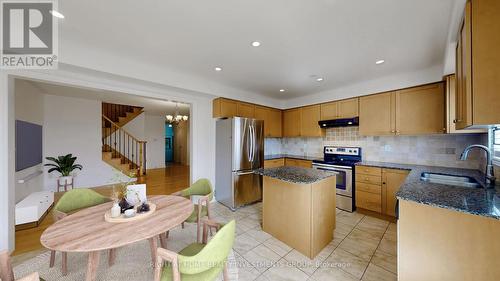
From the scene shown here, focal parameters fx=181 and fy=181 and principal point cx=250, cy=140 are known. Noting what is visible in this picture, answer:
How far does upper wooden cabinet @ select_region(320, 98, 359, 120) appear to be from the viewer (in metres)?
3.53

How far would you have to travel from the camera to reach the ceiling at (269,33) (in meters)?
1.51

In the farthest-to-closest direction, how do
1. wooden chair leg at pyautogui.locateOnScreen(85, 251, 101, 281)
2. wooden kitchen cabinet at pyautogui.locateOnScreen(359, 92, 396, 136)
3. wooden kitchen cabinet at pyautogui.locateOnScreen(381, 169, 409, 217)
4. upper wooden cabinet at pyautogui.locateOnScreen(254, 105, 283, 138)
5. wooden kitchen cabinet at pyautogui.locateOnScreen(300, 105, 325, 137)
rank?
upper wooden cabinet at pyautogui.locateOnScreen(254, 105, 283, 138)
wooden kitchen cabinet at pyautogui.locateOnScreen(300, 105, 325, 137)
wooden kitchen cabinet at pyautogui.locateOnScreen(359, 92, 396, 136)
wooden kitchen cabinet at pyautogui.locateOnScreen(381, 169, 409, 217)
wooden chair leg at pyautogui.locateOnScreen(85, 251, 101, 281)

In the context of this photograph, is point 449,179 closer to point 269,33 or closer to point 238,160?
point 269,33

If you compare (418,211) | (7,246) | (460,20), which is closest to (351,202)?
(418,211)

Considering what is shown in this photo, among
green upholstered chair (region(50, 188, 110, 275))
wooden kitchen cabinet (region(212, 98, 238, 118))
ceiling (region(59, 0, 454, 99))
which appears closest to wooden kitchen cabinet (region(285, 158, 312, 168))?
wooden kitchen cabinet (region(212, 98, 238, 118))

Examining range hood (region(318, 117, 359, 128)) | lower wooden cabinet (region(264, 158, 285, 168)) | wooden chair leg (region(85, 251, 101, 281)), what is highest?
range hood (region(318, 117, 359, 128))

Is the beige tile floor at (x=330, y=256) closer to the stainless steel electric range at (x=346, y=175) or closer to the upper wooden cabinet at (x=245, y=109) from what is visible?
the stainless steel electric range at (x=346, y=175)

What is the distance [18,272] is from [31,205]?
1.38 m

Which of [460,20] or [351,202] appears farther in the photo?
[351,202]

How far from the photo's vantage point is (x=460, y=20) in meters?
1.47

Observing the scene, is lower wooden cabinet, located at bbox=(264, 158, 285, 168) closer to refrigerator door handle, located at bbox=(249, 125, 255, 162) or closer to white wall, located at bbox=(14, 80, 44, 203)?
refrigerator door handle, located at bbox=(249, 125, 255, 162)

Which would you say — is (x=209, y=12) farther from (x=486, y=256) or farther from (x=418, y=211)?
(x=486, y=256)

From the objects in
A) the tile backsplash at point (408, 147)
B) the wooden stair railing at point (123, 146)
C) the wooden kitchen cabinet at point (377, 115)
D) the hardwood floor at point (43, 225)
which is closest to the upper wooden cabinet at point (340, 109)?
the wooden kitchen cabinet at point (377, 115)

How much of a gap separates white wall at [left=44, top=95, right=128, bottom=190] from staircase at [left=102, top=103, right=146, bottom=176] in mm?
716
